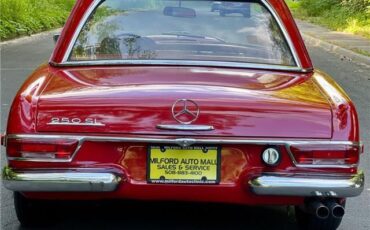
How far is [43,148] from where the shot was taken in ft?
11.9

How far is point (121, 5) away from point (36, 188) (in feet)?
5.51

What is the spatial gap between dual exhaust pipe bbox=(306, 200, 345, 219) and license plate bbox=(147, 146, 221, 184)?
1.75 feet

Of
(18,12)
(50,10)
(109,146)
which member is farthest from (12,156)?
(50,10)

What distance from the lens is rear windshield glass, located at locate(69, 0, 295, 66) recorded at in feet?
14.9

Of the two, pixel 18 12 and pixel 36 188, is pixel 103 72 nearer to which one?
pixel 36 188

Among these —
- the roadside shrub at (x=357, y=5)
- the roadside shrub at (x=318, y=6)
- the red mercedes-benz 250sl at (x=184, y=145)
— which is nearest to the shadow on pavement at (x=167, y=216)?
the red mercedes-benz 250sl at (x=184, y=145)

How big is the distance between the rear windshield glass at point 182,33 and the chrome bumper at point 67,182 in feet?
3.54

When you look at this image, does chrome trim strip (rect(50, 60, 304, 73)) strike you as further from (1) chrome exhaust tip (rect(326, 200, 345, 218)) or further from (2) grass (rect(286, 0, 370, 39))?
(2) grass (rect(286, 0, 370, 39))

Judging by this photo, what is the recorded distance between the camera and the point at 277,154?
370cm

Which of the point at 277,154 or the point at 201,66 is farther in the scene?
the point at 201,66

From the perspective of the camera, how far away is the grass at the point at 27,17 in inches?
838

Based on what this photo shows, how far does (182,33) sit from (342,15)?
23.3 meters

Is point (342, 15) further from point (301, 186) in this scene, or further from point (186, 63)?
point (301, 186)

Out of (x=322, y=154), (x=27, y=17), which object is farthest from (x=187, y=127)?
(x=27, y=17)
